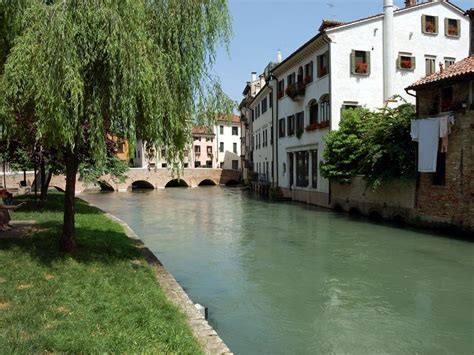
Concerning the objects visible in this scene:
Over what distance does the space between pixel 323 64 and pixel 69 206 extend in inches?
837

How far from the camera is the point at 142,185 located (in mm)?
62438

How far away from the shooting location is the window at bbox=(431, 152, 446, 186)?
1767cm

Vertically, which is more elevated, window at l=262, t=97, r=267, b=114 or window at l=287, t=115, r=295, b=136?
window at l=262, t=97, r=267, b=114

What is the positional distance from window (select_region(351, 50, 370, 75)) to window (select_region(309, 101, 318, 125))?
129 inches

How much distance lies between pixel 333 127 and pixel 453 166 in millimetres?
9604

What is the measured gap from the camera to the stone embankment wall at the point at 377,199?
19.8m

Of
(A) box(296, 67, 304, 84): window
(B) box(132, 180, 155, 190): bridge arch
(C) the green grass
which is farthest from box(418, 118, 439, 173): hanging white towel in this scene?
(B) box(132, 180, 155, 190): bridge arch

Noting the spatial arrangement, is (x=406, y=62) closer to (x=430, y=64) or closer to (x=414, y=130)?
(x=430, y=64)

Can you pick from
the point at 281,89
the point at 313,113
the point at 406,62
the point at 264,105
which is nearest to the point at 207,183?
the point at 264,105

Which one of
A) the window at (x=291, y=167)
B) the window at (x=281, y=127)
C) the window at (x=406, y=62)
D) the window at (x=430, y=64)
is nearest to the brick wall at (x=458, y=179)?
the window at (x=406, y=62)

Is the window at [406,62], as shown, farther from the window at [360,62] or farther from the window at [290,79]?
the window at [290,79]

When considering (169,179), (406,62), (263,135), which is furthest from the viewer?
(169,179)

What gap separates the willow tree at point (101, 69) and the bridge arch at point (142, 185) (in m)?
51.5

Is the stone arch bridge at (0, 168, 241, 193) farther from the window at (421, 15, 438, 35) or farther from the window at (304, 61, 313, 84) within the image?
the window at (421, 15, 438, 35)
